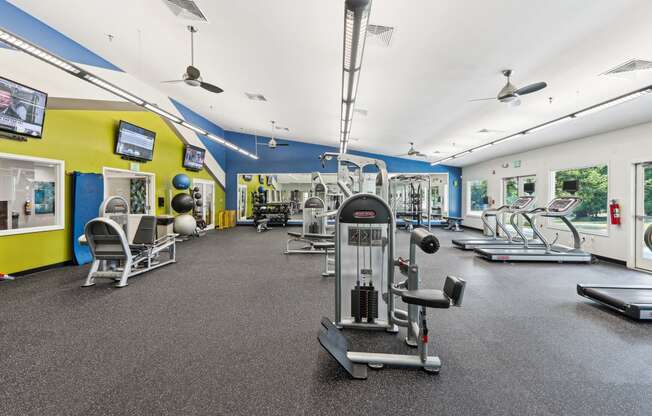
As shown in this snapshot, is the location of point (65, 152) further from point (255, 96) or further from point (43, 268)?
point (255, 96)

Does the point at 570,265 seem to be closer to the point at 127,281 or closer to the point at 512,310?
the point at 512,310

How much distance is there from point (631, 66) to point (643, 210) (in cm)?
334

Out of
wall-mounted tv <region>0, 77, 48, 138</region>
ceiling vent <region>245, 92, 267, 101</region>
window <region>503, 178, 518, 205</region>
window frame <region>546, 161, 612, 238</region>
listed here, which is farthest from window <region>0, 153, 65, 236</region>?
window <region>503, 178, 518, 205</region>

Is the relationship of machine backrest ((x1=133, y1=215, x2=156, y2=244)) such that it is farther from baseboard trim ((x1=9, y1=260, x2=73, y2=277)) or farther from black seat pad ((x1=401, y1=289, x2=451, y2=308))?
black seat pad ((x1=401, y1=289, x2=451, y2=308))

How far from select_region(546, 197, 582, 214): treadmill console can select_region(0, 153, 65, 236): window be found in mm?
9250

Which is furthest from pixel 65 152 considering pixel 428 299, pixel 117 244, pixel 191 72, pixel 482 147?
pixel 482 147

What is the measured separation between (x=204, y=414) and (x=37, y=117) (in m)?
5.29

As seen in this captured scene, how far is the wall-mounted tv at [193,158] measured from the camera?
8711mm

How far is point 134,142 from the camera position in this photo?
20.9ft

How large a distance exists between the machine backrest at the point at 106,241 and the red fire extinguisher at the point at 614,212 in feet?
28.8

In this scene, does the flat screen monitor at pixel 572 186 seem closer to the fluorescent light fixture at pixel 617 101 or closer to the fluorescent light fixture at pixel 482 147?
the fluorescent light fixture at pixel 482 147

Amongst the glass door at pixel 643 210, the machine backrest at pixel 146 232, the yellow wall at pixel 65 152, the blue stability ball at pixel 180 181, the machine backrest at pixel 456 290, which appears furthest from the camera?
the blue stability ball at pixel 180 181

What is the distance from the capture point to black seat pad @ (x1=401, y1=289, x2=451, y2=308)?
1706 millimetres

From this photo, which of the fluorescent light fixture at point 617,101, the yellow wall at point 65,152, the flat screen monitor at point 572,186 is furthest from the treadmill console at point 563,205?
the yellow wall at point 65,152
